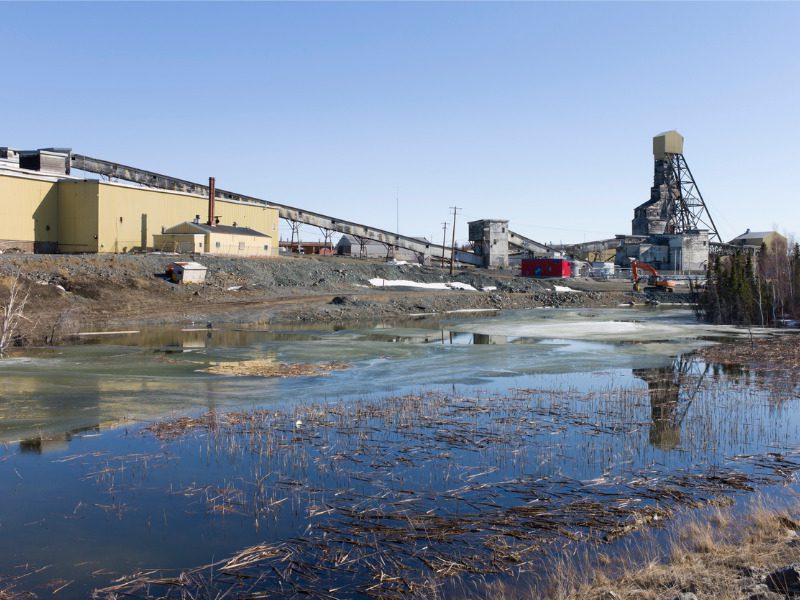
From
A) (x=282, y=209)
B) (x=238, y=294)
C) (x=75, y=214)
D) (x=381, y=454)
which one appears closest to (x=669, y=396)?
(x=381, y=454)

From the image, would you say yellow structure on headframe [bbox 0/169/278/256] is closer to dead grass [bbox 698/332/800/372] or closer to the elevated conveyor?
the elevated conveyor

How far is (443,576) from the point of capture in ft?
29.5

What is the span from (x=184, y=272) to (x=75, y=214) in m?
11.3

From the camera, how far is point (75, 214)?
53.7 m

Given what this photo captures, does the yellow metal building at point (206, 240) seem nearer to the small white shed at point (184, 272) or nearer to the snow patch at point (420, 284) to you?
the small white shed at point (184, 272)

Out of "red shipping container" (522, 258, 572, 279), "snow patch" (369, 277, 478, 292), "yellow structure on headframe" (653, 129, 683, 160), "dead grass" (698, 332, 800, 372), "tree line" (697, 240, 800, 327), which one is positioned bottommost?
"dead grass" (698, 332, 800, 372)

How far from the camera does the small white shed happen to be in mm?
48781

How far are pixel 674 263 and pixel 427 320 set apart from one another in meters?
58.7

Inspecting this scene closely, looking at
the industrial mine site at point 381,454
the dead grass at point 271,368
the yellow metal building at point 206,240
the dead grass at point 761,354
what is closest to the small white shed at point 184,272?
the industrial mine site at point 381,454

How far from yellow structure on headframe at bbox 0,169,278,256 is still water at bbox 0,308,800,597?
95.2 feet

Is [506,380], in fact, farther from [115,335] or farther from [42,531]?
[115,335]

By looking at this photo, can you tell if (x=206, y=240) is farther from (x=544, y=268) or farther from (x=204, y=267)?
(x=544, y=268)

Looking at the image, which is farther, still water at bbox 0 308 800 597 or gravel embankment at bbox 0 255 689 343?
gravel embankment at bbox 0 255 689 343

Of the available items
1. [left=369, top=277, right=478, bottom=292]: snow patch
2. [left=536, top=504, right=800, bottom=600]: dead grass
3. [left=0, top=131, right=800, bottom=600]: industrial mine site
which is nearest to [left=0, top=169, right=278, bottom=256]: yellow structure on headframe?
[left=0, top=131, right=800, bottom=600]: industrial mine site
